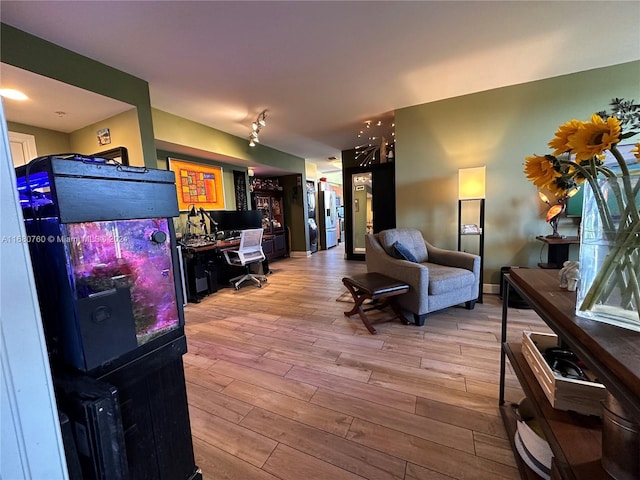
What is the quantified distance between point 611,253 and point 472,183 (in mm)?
2469

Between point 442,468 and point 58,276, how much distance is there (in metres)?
1.59

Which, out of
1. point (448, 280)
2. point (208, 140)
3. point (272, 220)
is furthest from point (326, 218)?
point (448, 280)

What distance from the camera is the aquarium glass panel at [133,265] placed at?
657mm

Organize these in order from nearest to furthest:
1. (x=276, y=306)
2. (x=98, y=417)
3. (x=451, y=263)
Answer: (x=98, y=417) → (x=451, y=263) → (x=276, y=306)

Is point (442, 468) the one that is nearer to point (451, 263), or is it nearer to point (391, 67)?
point (451, 263)

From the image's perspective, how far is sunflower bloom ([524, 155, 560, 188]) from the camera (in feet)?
2.59

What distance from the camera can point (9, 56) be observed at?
1737mm

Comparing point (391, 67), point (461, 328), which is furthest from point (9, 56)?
point (461, 328)

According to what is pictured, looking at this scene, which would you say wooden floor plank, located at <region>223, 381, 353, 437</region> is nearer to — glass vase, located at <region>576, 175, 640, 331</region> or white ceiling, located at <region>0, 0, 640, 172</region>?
glass vase, located at <region>576, 175, 640, 331</region>

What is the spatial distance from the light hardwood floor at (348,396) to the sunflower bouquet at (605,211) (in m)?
0.92

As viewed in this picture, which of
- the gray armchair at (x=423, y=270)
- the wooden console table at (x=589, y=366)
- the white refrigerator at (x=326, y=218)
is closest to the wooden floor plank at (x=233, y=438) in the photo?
the wooden console table at (x=589, y=366)

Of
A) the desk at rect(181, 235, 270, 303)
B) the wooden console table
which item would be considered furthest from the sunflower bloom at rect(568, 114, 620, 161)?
the desk at rect(181, 235, 270, 303)

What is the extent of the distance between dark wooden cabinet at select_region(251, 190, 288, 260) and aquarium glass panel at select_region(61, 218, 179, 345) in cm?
482

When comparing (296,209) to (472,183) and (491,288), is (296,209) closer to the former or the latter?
(472,183)
